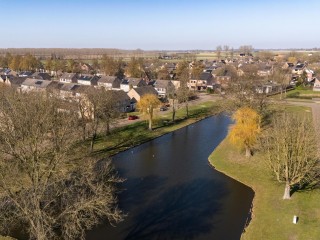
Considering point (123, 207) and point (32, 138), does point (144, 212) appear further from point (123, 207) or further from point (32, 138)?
point (32, 138)

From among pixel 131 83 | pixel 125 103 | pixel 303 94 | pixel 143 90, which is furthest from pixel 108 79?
pixel 303 94

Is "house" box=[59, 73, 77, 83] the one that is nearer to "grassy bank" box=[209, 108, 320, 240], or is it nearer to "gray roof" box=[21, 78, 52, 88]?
"gray roof" box=[21, 78, 52, 88]

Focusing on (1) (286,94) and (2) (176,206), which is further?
(1) (286,94)

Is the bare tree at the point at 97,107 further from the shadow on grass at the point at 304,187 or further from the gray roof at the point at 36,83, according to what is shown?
the gray roof at the point at 36,83

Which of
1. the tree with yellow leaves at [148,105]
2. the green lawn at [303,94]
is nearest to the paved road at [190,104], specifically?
the tree with yellow leaves at [148,105]

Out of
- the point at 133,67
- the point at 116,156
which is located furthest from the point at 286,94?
the point at 116,156

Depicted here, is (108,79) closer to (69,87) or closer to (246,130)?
(69,87)
